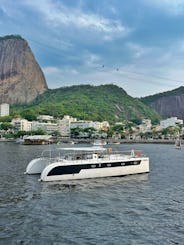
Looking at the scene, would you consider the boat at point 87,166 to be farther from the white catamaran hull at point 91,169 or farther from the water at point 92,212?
the water at point 92,212

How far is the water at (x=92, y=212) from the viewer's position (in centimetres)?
2109

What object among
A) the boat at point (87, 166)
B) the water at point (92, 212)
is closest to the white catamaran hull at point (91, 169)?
the boat at point (87, 166)

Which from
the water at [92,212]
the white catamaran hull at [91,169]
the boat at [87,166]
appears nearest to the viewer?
the water at [92,212]

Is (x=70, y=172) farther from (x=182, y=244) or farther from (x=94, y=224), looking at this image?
(x=182, y=244)

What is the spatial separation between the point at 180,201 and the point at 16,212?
1538 cm

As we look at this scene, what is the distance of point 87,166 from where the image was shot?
1626 inches

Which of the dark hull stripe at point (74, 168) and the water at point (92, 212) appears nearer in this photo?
the water at point (92, 212)

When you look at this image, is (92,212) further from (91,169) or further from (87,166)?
(91,169)

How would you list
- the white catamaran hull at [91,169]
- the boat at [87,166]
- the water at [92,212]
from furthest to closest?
the boat at [87,166] < the white catamaran hull at [91,169] < the water at [92,212]

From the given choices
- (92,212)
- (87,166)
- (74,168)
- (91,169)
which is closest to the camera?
(92,212)

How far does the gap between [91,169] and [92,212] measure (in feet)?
49.4

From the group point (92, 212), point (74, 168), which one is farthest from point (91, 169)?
point (92, 212)

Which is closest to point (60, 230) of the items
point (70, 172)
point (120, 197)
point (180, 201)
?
point (120, 197)

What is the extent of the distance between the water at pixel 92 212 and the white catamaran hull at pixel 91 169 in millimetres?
1400
